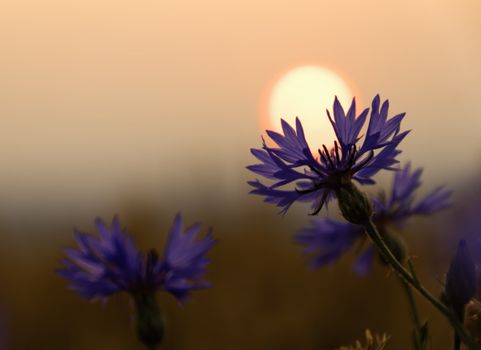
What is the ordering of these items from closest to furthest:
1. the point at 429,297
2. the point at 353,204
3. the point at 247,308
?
the point at 429,297 → the point at 353,204 → the point at 247,308

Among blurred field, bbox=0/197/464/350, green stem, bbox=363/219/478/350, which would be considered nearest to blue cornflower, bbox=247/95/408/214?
green stem, bbox=363/219/478/350

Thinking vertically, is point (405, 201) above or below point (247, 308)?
above

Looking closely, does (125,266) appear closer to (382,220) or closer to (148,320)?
(148,320)

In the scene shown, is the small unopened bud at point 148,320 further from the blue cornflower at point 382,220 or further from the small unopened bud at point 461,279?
the small unopened bud at point 461,279

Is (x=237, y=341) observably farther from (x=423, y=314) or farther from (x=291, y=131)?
(x=291, y=131)

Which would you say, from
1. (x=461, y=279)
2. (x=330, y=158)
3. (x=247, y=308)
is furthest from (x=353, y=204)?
(x=247, y=308)

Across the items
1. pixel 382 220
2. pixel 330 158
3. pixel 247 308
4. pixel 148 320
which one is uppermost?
pixel 330 158

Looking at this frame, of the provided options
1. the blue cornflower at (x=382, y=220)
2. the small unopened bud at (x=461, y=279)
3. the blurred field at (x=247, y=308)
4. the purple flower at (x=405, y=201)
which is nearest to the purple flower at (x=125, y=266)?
the blue cornflower at (x=382, y=220)

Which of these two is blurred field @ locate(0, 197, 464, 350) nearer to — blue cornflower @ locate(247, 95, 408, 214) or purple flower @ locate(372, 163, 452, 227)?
purple flower @ locate(372, 163, 452, 227)
